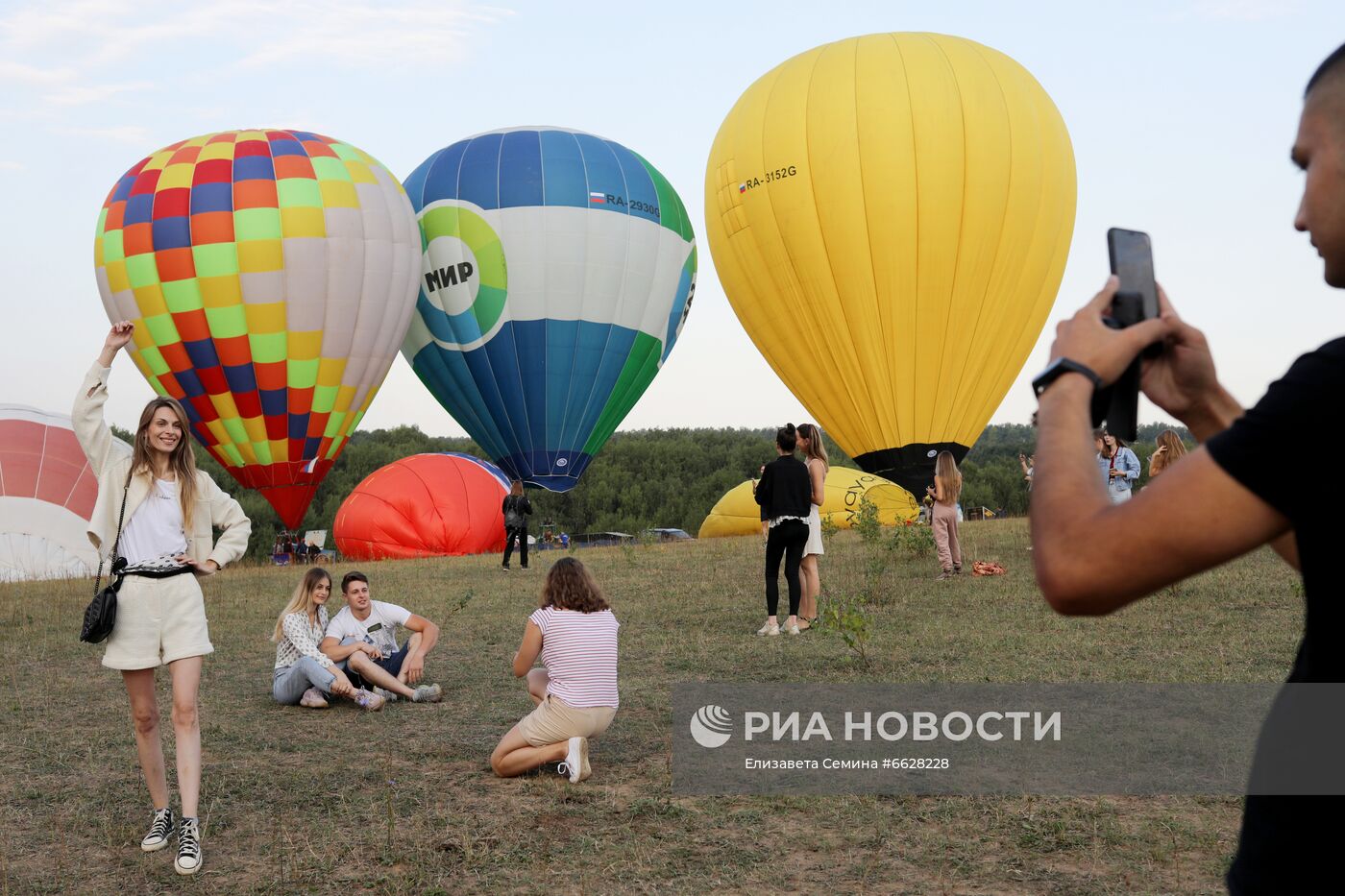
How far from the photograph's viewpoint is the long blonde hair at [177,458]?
5519 millimetres

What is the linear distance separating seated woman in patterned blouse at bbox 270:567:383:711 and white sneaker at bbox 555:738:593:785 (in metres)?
2.43

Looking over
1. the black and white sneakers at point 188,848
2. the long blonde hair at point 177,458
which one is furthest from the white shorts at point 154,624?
the black and white sneakers at point 188,848

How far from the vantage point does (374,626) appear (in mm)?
8875

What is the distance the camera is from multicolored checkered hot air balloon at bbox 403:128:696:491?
24.2 m

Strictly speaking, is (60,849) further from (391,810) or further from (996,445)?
(996,445)

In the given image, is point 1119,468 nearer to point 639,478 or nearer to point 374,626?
point 374,626

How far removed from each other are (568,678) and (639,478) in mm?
75113

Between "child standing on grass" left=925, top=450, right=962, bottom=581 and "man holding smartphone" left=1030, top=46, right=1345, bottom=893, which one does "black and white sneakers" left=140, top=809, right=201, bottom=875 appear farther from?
"child standing on grass" left=925, top=450, right=962, bottom=581

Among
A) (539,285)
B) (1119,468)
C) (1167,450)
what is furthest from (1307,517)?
(539,285)

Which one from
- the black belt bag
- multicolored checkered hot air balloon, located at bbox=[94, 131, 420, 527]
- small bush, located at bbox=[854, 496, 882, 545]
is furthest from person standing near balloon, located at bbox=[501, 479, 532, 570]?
the black belt bag

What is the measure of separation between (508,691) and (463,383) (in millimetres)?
16871

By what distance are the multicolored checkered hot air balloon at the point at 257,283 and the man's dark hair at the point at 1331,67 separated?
66.8 feet

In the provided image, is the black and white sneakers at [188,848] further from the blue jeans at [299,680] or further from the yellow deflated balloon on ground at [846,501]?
the yellow deflated balloon on ground at [846,501]

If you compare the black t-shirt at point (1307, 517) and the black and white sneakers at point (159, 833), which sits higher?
the black t-shirt at point (1307, 517)
